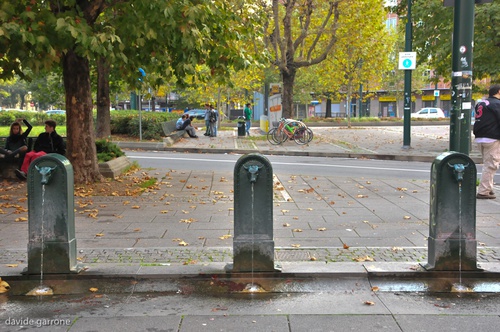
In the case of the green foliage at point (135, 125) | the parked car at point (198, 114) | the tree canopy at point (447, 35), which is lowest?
the green foliage at point (135, 125)

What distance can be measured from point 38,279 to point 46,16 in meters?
4.74

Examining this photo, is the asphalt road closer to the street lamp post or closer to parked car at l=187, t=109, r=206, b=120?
the street lamp post

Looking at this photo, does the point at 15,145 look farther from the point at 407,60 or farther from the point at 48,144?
the point at 407,60

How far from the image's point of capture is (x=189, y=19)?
8.23 m

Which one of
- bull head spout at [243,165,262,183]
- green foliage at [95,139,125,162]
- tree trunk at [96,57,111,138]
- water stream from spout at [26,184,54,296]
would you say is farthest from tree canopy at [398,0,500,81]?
water stream from spout at [26,184,54,296]

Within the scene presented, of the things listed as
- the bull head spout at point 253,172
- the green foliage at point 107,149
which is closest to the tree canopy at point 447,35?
the green foliage at point 107,149

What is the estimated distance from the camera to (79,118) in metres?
9.84

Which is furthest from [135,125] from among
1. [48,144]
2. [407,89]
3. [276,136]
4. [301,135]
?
[48,144]

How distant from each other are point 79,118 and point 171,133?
1463 cm

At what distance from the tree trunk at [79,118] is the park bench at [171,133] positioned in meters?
11.1

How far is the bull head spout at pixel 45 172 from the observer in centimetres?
470

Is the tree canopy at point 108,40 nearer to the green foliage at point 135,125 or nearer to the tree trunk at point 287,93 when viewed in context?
the green foliage at point 135,125

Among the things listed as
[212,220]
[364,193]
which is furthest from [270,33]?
[212,220]

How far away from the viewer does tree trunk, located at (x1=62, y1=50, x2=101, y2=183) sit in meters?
9.76
